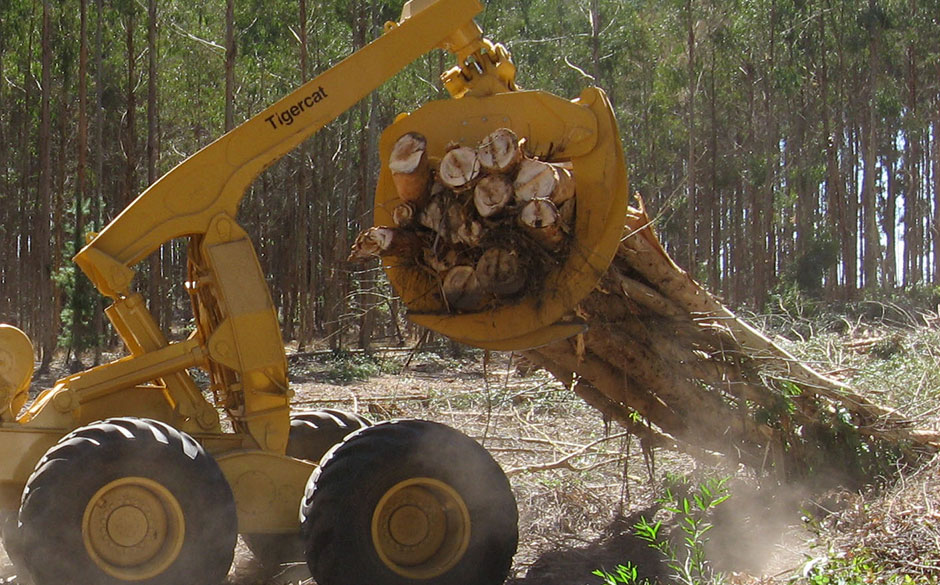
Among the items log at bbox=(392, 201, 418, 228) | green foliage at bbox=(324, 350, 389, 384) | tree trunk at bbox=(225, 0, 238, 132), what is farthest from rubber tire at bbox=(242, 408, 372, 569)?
tree trunk at bbox=(225, 0, 238, 132)

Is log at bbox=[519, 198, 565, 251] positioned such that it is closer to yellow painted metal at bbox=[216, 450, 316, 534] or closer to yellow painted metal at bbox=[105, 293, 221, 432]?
yellow painted metal at bbox=[216, 450, 316, 534]

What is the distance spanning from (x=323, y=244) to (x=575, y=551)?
2813 centimetres

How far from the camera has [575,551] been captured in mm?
7203

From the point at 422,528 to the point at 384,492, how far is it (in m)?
0.36

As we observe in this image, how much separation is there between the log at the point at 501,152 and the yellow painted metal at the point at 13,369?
2.85 meters

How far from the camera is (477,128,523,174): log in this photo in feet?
18.9

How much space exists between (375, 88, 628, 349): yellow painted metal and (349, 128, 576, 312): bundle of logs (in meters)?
0.08

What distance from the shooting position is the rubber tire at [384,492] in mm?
5488

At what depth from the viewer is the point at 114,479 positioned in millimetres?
5152

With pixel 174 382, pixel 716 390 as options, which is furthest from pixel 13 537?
pixel 716 390

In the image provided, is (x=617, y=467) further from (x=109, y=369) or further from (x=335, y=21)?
(x=335, y=21)

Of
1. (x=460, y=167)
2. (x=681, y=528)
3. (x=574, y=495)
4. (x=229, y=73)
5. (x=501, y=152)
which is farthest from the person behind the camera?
(x=229, y=73)

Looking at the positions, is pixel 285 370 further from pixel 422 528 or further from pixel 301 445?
pixel 422 528

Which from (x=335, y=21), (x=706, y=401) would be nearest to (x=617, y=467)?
(x=706, y=401)
